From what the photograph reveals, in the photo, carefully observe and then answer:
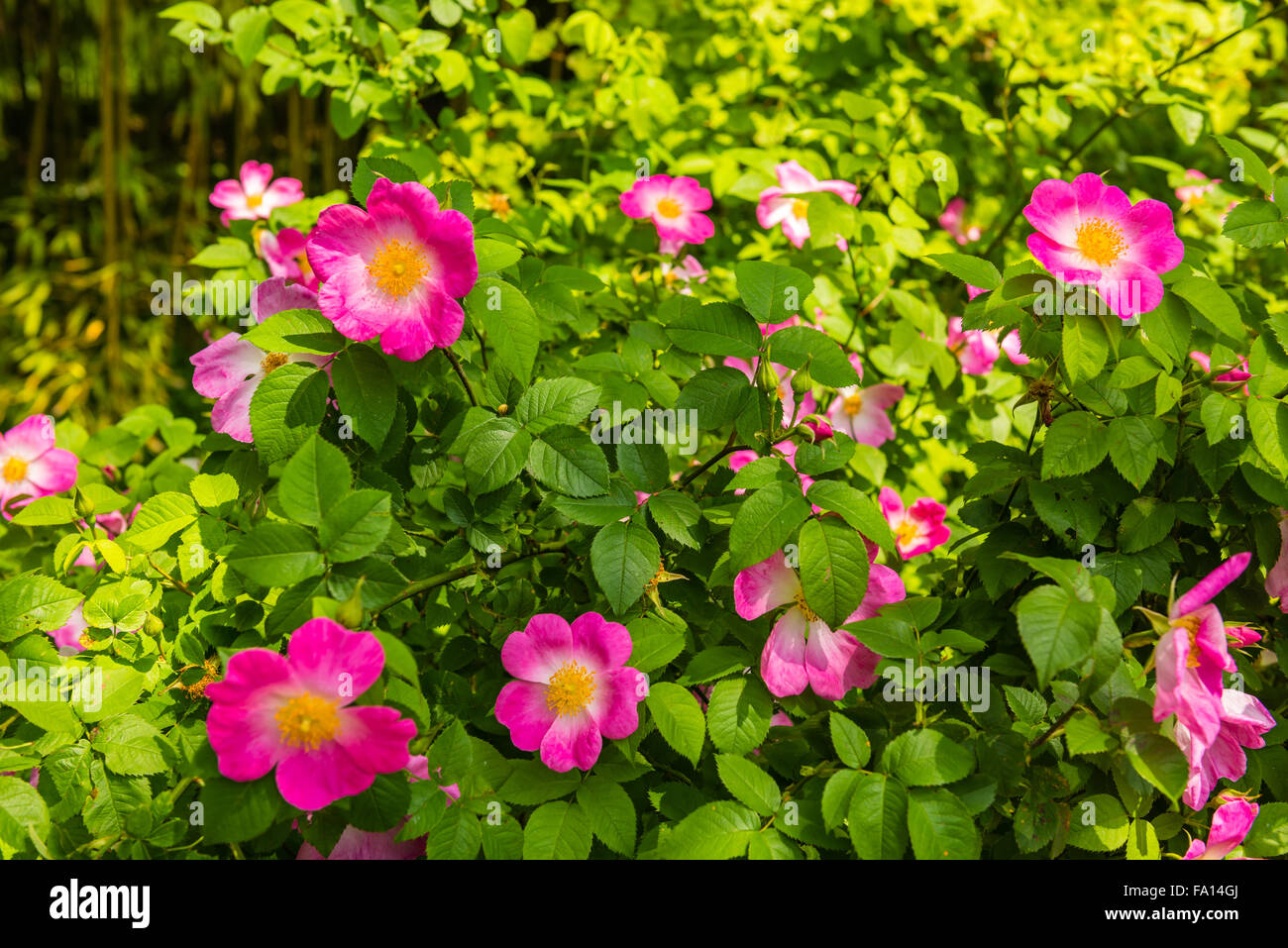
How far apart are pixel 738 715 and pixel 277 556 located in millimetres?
426

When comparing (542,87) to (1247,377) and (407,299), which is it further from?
(1247,377)

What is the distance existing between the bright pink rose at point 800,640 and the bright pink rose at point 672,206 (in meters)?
0.70

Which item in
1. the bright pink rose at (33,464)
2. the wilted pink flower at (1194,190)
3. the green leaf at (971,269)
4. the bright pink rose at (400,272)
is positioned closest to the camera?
the bright pink rose at (400,272)

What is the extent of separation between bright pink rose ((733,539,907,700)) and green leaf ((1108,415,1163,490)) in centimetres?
23

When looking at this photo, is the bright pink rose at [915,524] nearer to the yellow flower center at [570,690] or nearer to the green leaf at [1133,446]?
the green leaf at [1133,446]

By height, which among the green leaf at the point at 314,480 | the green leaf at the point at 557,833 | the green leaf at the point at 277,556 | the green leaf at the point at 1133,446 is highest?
the green leaf at the point at 1133,446

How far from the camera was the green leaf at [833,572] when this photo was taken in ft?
2.74

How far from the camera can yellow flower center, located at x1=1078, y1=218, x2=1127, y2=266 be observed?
89cm

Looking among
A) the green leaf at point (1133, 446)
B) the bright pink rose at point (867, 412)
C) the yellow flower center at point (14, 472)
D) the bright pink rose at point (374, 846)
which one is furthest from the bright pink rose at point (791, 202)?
the yellow flower center at point (14, 472)

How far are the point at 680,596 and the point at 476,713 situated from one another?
24 centimetres

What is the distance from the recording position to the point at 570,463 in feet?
2.90

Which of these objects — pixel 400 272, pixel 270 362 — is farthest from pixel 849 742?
pixel 270 362

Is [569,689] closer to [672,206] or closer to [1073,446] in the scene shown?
[1073,446]

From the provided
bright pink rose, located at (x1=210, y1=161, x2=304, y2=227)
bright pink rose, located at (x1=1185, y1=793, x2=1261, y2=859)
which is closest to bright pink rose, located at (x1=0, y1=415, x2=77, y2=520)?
Answer: bright pink rose, located at (x1=210, y1=161, x2=304, y2=227)
